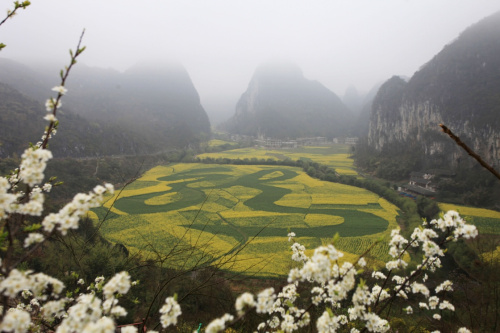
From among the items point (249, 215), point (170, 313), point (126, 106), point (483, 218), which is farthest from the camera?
point (126, 106)

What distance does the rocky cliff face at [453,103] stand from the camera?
60812mm

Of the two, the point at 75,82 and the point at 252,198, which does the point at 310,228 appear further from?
the point at 75,82

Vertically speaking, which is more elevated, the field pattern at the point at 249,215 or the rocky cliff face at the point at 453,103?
the rocky cliff face at the point at 453,103

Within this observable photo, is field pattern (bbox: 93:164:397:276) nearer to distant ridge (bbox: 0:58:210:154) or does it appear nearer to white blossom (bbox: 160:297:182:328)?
white blossom (bbox: 160:297:182:328)

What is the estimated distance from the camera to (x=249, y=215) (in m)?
37.9

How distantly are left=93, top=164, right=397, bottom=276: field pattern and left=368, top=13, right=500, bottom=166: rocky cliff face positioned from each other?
34753 millimetres

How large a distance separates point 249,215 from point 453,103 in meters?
72.8

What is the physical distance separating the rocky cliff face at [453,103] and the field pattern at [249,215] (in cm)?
3475

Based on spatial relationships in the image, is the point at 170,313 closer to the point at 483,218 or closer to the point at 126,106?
the point at 483,218

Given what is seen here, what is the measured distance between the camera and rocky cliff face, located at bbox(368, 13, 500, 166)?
2394 inches

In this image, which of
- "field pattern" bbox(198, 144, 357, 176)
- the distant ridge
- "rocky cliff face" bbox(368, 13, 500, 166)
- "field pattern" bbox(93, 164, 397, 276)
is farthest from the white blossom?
the distant ridge

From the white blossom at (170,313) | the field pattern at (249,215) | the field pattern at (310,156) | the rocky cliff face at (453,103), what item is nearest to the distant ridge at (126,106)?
the field pattern at (310,156)

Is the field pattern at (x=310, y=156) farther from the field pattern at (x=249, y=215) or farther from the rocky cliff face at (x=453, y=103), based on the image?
the field pattern at (x=249, y=215)

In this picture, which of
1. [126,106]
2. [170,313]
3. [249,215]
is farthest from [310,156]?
[126,106]
